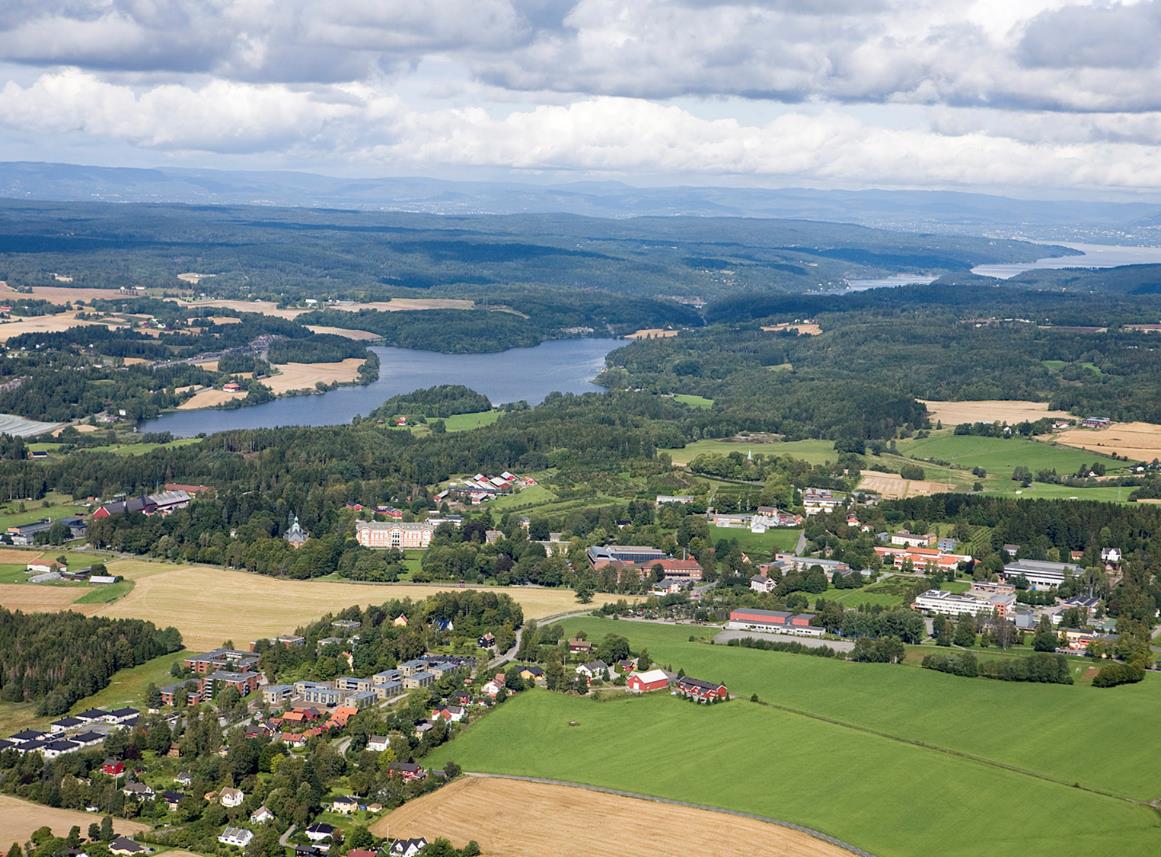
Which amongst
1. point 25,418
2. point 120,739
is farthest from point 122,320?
point 120,739

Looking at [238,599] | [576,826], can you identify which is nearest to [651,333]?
[238,599]

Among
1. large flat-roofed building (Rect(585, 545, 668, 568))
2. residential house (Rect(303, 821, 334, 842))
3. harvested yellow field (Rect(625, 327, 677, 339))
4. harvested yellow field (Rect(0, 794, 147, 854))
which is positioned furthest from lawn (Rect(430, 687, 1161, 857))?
harvested yellow field (Rect(625, 327, 677, 339))

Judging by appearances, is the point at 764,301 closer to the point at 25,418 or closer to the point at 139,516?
the point at 25,418

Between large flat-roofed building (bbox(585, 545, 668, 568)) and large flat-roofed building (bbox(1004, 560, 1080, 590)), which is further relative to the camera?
large flat-roofed building (bbox(585, 545, 668, 568))

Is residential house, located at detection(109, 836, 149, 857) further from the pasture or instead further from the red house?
the pasture

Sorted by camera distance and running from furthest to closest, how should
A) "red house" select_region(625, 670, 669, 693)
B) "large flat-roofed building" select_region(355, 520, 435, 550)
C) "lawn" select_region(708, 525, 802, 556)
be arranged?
1. "large flat-roofed building" select_region(355, 520, 435, 550)
2. "lawn" select_region(708, 525, 802, 556)
3. "red house" select_region(625, 670, 669, 693)
